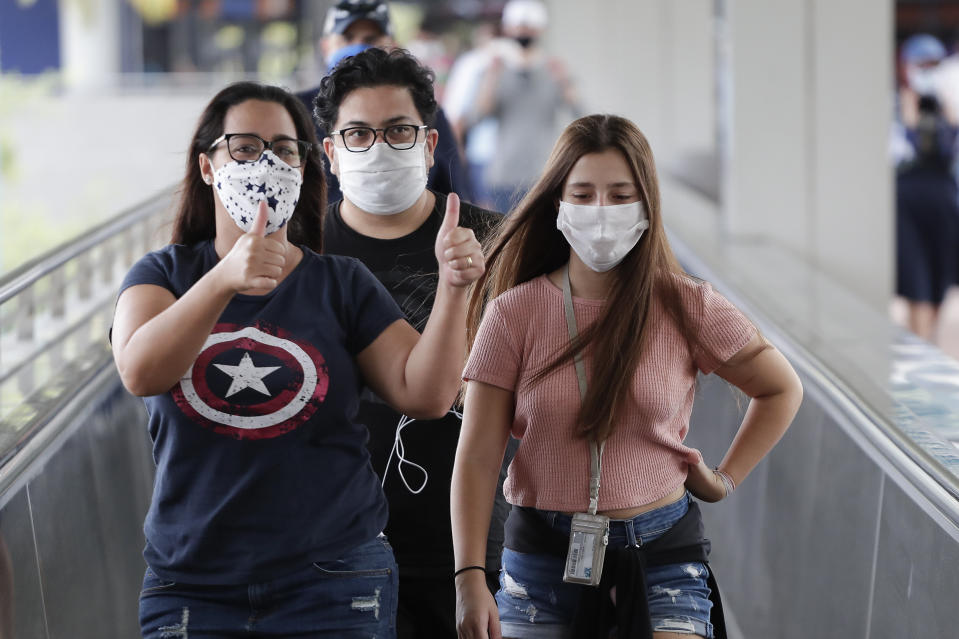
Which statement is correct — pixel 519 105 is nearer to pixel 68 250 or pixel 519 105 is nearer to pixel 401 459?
pixel 68 250

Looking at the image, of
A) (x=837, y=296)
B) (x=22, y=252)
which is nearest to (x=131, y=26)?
(x=22, y=252)

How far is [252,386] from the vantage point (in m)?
2.41

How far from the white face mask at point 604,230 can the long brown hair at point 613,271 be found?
3 cm

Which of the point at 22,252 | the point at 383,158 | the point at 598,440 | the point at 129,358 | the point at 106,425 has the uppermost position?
the point at 383,158

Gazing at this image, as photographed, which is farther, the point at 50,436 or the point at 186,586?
the point at 50,436

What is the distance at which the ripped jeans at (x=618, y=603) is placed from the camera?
8.21ft

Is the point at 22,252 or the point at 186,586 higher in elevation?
the point at 186,586

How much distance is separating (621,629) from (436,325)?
0.69m

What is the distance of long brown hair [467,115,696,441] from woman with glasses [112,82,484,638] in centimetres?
30

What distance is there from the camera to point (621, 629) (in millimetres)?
2451

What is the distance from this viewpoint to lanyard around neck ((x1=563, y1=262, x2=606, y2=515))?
98.2 inches

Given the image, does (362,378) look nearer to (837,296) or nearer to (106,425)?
(106,425)

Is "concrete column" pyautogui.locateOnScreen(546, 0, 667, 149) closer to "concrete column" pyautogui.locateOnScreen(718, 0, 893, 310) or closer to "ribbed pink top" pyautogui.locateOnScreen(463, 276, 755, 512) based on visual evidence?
"concrete column" pyautogui.locateOnScreen(718, 0, 893, 310)

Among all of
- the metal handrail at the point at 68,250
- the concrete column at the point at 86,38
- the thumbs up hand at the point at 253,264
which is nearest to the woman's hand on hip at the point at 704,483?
the thumbs up hand at the point at 253,264
